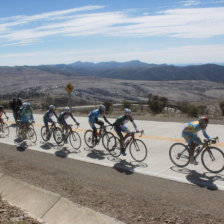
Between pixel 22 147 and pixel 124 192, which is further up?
pixel 124 192

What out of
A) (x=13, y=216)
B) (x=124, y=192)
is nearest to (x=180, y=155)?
(x=124, y=192)

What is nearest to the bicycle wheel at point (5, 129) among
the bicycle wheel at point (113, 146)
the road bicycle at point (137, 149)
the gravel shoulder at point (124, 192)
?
the gravel shoulder at point (124, 192)

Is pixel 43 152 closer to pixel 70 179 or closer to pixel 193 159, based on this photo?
pixel 70 179

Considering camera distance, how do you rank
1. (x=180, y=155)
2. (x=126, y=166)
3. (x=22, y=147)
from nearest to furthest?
(x=180, y=155) < (x=126, y=166) < (x=22, y=147)

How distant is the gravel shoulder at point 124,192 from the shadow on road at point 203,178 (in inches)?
9.3

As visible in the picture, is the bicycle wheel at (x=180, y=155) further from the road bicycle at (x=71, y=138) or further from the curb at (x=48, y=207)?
the road bicycle at (x=71, y=138)

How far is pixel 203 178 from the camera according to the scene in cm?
781

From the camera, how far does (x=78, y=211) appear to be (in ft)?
19.4

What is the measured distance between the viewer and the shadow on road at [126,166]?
8917mm

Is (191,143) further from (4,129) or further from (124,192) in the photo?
(4,129)

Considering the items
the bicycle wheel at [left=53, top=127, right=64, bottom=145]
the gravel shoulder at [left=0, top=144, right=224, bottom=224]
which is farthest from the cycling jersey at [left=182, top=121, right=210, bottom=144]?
the bicycle wheel at [left=53, top=127, right=64, bottom=145]

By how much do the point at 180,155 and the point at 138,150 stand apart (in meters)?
1.56

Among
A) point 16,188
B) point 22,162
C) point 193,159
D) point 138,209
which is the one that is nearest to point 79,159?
point 22,162

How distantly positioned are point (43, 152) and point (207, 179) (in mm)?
6968
